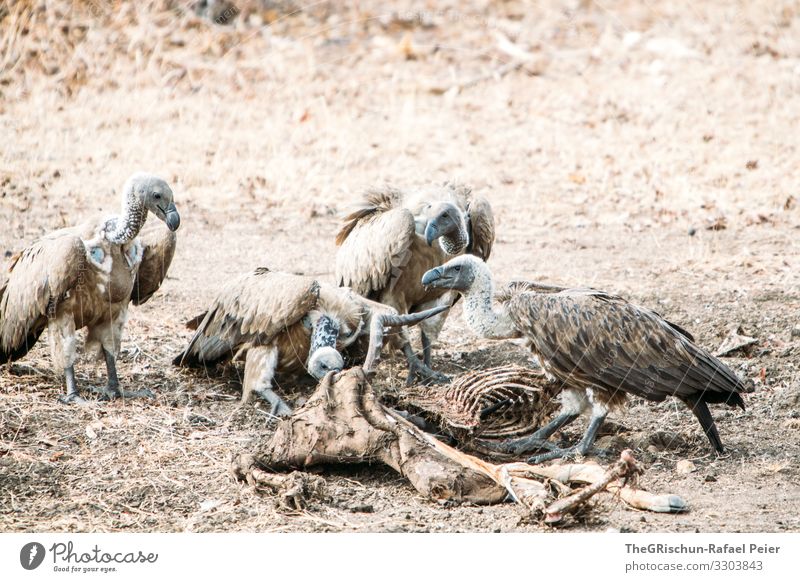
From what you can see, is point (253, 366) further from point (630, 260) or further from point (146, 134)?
point (146, 134)

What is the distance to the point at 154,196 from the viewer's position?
611 centimetres

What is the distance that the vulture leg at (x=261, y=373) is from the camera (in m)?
6.27

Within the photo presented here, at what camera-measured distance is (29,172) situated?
10.5m

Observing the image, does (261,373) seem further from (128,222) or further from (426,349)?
(426,349)

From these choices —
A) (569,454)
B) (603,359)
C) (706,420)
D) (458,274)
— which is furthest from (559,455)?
(458,274)

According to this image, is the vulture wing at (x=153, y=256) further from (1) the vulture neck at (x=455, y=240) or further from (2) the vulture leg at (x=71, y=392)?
(1) the vulture neck at (x=455, y=240)

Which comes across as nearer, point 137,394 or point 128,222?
point 128,222

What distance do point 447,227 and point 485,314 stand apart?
1059 mm

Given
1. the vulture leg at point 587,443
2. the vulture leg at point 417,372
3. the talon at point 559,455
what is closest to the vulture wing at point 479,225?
the vulture leg at point 417,372

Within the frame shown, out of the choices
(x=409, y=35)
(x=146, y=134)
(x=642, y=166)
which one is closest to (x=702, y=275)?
(x=642, y=166)

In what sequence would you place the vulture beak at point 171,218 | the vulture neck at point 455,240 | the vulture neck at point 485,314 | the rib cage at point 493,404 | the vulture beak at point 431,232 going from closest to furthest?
the rib cage at point 493,404 < the vulture neck at point 485,314 < the vulture beak at point 171,218 < the vulture beak at point 431,232 < the vulture neck at point 455,240

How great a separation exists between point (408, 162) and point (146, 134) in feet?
9.38

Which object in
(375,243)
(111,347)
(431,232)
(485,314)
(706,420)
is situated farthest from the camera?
(375,243)

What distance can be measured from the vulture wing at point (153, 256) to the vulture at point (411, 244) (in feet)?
4.06
